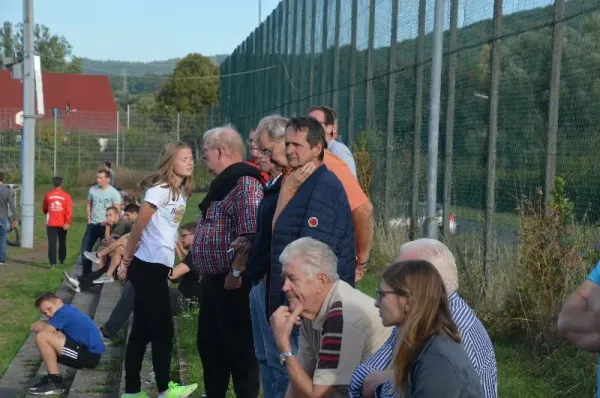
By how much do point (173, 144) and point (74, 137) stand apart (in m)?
34.3

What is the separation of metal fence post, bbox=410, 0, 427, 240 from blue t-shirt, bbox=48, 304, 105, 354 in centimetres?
403

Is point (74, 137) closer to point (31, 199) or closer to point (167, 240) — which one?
point (31, 199)

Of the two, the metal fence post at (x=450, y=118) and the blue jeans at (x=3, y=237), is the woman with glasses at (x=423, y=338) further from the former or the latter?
the blue jeans at (x=3, y=237)

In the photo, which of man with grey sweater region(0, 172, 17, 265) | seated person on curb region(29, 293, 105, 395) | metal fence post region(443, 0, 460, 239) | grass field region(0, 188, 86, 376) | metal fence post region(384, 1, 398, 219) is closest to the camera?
seated person on curb region(29, 293, 105, 395)

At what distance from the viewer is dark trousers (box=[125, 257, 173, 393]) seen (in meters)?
6.78

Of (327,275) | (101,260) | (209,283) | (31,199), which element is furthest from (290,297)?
(31,199)

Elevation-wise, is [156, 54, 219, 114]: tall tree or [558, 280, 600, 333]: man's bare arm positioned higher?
[156, 54, 219, 114]: tall tree

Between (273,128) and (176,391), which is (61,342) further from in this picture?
(273,128)

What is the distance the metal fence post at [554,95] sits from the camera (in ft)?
25.1

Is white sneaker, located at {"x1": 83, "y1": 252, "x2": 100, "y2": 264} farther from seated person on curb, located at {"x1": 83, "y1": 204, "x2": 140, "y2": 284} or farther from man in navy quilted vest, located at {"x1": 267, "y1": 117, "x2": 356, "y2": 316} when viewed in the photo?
man in navy quilted vest, located at {"x1": 267, "y1": 117, "x2": 356, "y2": 316}

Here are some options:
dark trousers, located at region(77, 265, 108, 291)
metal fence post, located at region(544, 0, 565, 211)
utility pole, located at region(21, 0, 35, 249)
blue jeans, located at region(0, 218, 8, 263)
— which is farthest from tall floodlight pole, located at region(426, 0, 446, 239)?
utility pole, located at region(21, 0, 35, 249)

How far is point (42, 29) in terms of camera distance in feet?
413

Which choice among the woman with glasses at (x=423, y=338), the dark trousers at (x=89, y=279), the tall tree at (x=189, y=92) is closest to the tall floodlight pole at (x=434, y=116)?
the woman with glasses at (x=423, y=338)

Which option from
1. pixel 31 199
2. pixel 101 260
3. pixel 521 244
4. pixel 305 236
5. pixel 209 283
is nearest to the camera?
pixel 305 236
